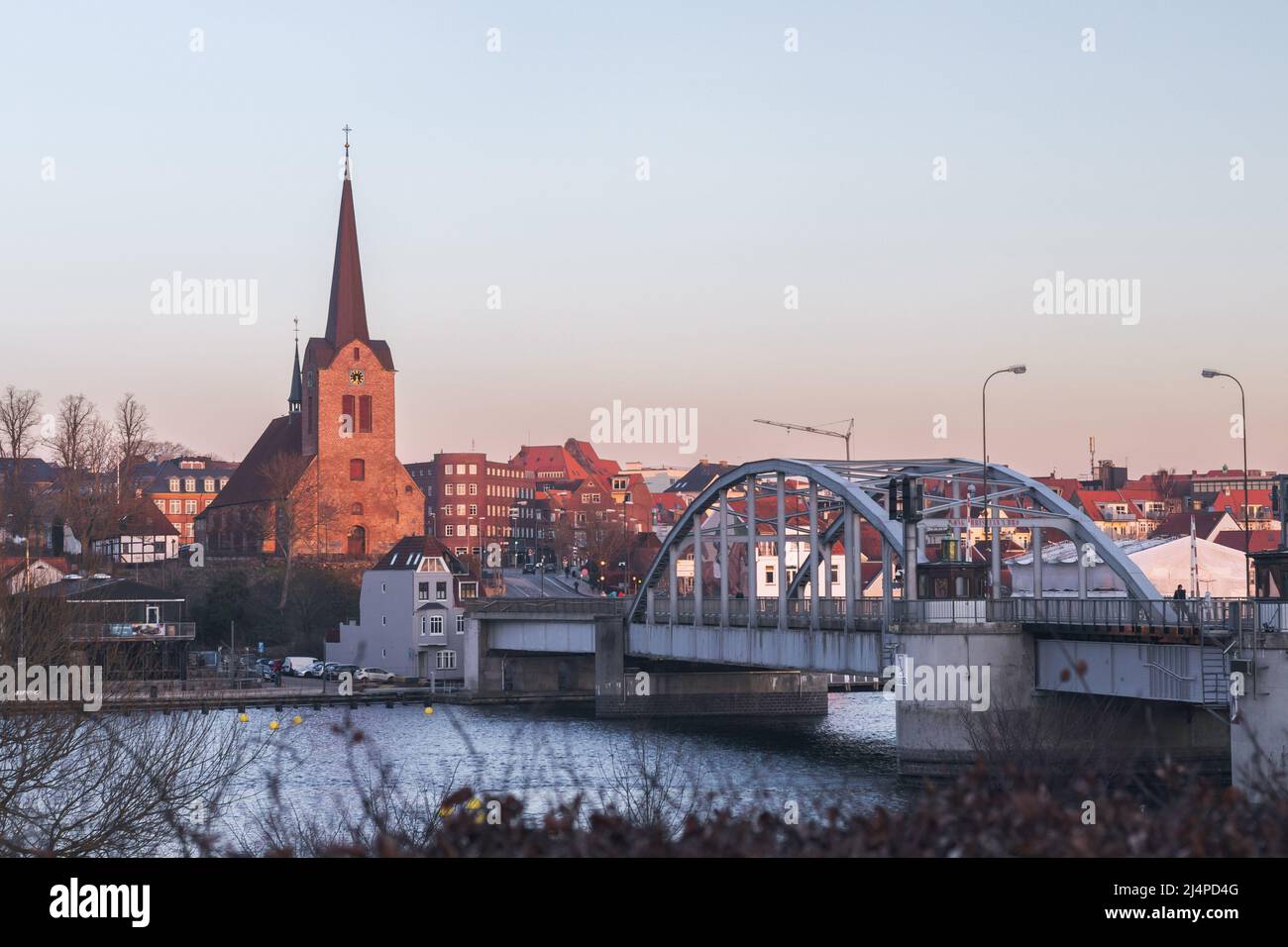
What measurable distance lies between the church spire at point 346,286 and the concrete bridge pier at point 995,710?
10912 cm

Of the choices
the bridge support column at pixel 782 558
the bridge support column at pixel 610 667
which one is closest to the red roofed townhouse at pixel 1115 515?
the bridge support column at pixel 610 667

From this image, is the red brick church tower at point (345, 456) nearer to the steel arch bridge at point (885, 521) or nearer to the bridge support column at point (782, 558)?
the steel arch bridge at point (885, 521)

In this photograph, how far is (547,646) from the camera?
9456 centimetres

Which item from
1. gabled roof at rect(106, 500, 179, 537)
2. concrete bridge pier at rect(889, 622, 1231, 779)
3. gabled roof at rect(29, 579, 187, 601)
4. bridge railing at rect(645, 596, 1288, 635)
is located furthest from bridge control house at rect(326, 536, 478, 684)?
concrete bridge pier at rect(889, 622, 1231, 779)

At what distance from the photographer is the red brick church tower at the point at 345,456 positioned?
153m

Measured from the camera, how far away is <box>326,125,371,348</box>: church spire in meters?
157

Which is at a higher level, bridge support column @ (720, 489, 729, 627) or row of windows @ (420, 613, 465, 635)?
bridge support column @ (720, 489, 729, 627)

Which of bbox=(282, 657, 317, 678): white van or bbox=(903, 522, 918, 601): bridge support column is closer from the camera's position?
bbox=(903, 522, 918, 601): bridge support column

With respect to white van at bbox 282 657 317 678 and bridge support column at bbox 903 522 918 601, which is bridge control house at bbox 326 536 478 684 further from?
bridge support column at bbox 903 522 918 601

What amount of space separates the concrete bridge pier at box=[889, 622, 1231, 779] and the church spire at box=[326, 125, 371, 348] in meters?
109

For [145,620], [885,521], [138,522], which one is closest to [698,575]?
[885,521]
